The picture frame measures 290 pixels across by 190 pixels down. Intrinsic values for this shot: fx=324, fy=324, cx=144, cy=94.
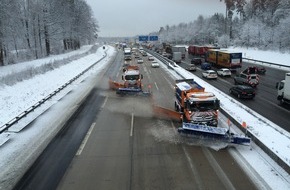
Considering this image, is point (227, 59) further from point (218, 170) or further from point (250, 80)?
point (218, 170)

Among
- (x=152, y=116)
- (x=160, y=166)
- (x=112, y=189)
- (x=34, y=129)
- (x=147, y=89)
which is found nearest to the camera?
(x=112, y=189)

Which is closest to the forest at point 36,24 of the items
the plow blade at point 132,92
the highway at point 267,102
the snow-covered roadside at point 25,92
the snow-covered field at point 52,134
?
the snow-covered roadside at point 25,92

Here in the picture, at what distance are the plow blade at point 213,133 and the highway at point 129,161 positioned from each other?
668 mm

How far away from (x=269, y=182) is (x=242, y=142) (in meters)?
4.37

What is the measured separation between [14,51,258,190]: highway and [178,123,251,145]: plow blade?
67 centimetres

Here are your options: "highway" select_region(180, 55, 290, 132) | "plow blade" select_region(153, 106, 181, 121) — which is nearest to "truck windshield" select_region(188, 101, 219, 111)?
"plow blade" select_region(153, 106, 181, 121)

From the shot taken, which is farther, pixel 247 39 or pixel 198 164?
pixel 247 39

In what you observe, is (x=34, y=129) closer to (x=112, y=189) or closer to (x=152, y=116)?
(x=152, y=116)

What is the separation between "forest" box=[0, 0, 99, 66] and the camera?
190ft

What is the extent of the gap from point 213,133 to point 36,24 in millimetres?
73991

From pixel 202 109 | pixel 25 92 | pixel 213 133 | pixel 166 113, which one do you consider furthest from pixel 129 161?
pixel 25 92

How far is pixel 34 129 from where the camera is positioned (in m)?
22.7

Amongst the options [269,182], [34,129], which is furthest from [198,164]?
[34,129]

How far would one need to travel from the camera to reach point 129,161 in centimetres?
1664
